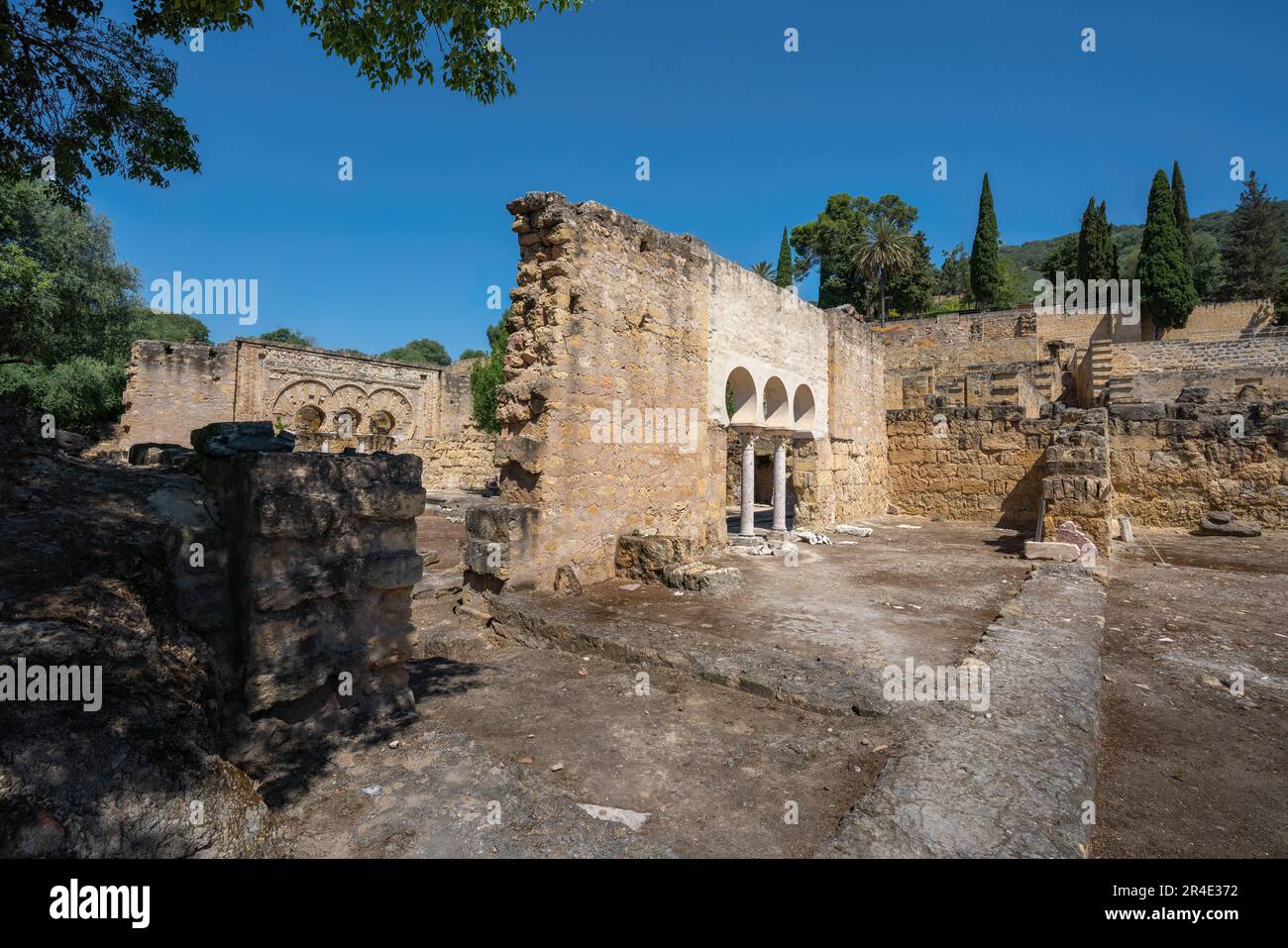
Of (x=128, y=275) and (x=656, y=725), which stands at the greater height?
(x=128, y=275)

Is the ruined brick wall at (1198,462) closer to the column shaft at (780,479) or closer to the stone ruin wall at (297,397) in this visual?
the column shaft at (780,479)

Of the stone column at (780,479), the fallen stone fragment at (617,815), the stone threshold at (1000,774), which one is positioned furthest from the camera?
the stone column at (780,479)

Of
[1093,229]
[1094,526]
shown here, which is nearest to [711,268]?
[1094,526]

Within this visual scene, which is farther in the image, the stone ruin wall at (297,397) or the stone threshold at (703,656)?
the stone ruin wall at (297,397)

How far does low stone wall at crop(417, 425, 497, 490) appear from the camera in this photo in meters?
26.1

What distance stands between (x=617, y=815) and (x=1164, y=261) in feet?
143

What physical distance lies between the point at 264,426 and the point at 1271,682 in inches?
271

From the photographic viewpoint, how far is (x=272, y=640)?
317cm

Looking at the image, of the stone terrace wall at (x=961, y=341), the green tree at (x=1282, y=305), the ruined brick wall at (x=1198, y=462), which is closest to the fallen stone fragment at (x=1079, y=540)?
the ruined brick wall at (x=1198, y=462)

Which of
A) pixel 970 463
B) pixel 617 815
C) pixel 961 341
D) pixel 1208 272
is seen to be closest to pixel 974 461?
pixel 970 463

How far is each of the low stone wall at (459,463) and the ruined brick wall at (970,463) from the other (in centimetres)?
1566

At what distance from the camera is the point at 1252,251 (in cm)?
4416

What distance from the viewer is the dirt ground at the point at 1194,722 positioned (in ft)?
9.55

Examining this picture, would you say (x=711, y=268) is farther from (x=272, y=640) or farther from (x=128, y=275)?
(x=128, y=275)
